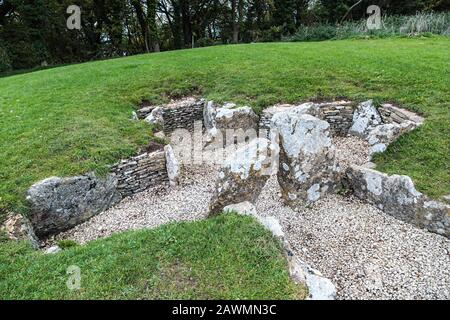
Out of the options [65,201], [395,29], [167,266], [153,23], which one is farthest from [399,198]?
[153,23]

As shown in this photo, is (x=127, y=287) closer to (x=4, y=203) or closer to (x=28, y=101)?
(x=4, y=203)

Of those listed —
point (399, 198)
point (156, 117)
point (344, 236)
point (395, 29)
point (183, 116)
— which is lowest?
point (344, 236)

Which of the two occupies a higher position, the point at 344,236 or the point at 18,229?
the point at 18,229

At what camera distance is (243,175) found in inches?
257

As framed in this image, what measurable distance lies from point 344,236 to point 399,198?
145cm

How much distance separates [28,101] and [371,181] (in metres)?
12.2

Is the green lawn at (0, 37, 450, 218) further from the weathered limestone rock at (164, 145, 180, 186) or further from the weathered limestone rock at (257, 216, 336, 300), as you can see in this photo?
the weathered limestone rock at (257, 216, 336, 300)

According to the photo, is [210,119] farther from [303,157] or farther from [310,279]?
[310,279]

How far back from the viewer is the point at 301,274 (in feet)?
15.7

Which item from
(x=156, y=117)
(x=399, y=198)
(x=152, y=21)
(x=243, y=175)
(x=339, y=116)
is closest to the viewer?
(x=243, y=175)

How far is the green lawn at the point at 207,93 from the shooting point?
7.80 metres

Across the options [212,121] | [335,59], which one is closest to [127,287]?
[212,121]

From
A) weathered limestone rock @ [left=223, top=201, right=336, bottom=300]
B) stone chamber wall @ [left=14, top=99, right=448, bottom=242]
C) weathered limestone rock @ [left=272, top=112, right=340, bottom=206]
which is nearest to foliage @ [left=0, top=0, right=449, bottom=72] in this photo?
stone chamber wall @ [left=14, top=99, right=448, bottom=242]

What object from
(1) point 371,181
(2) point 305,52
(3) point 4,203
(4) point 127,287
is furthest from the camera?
(2) point 305,52
